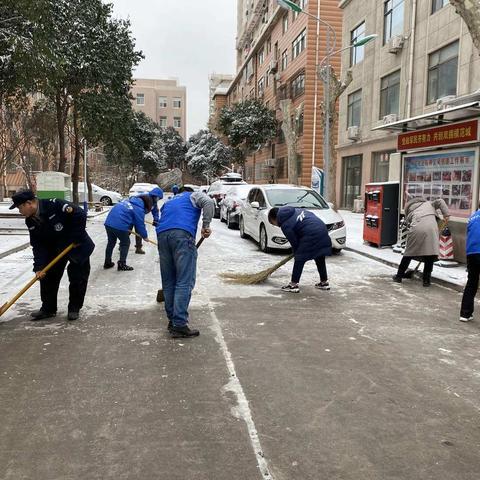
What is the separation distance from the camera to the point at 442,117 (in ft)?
34.0

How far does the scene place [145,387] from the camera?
402cm

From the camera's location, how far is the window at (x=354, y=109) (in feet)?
87.5

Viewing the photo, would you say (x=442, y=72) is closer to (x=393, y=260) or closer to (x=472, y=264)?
(x=393, y=260)

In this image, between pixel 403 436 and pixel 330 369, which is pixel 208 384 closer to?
pixel 330 369

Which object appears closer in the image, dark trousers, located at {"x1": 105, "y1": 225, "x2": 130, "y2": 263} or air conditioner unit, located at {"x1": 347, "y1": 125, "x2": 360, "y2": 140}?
dark trousers, located at {"x1": 105, "y1": 225, "x2": 130, "y2": 263}

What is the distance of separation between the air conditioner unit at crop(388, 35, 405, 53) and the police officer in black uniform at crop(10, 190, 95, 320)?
64.1ft

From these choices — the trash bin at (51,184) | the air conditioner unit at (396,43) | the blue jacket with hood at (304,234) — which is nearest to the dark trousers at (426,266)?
the blue jacket with hood at (304,234)

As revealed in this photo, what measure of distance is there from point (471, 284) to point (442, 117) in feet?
17.3

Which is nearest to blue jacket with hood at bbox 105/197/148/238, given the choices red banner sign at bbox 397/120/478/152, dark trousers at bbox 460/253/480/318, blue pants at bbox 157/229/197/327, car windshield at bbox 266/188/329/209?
car windshield at bbox 266/188/329/209

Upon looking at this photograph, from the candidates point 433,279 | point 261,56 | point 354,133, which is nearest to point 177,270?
point 433,279

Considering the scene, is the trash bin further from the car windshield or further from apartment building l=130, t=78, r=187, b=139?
apartment building l=130, t=78, r=187, b=139

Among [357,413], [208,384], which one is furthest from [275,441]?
[208,384]

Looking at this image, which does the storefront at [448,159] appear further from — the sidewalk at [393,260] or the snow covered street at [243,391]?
the snow covered street at [243,391]

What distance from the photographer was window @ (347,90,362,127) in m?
26.7
